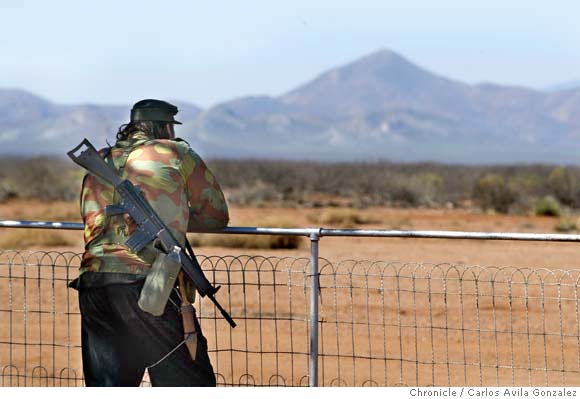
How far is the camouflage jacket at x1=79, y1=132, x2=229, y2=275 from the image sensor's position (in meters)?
5.30

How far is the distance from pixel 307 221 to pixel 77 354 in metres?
24.9

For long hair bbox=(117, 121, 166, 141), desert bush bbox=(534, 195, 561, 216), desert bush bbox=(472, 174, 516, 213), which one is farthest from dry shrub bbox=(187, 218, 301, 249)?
desert bush bbox=(472, 174, 516, 213)

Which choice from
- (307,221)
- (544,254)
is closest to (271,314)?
(544,254)

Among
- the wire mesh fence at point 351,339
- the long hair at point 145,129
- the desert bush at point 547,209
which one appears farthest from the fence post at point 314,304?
the desert bush at point 547,209

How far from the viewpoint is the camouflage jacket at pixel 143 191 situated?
5.30m

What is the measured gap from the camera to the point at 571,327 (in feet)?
44.1

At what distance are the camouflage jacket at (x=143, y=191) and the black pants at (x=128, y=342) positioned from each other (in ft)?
0.59

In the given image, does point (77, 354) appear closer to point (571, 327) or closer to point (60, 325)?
point (60, 325)

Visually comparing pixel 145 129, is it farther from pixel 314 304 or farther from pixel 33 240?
pixel 33 240

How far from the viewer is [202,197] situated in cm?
558

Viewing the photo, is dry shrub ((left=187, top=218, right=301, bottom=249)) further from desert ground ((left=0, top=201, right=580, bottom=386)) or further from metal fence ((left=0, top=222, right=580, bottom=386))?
metal fence ((left=0, top=222, right=580, bottom=386))

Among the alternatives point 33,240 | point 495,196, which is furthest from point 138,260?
point 495,196

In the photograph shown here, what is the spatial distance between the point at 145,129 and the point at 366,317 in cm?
838
